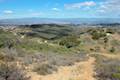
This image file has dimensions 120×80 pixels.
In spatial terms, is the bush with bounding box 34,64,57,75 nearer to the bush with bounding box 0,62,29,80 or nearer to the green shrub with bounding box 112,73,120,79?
the bush with bounding box 0,62,29,80

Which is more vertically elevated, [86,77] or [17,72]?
[17,72]

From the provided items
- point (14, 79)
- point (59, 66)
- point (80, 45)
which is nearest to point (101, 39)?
point (80, 45)

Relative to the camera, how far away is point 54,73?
1404cm

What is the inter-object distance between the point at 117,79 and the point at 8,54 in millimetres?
7890

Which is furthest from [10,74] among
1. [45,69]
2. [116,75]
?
[116,75]

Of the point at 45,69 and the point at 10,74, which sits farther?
the point at 45,69

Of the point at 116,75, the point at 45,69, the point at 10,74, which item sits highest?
the point at 10,74

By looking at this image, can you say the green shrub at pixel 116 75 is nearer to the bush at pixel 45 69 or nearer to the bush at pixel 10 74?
the bush at pixel 45 69

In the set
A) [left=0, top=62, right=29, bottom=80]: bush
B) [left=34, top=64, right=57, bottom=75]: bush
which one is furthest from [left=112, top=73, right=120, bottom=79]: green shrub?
[left=0, top=62, right=29, bottom=80]: bush

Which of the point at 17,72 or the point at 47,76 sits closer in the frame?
the point at 17,72

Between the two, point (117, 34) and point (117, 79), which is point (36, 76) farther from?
point (117, 34)

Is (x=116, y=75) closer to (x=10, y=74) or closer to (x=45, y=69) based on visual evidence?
(x=45, y=69)

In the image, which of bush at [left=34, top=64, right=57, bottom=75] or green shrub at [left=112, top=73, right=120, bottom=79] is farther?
bush at [left=34, top=64, right=57, bottom=75]

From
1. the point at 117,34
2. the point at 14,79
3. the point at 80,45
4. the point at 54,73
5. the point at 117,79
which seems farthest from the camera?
the point at 117,34
